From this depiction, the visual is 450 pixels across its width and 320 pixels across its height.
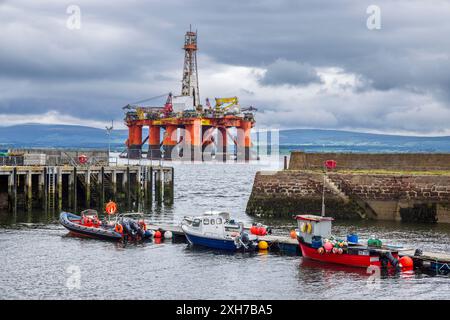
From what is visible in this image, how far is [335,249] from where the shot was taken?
120 ft

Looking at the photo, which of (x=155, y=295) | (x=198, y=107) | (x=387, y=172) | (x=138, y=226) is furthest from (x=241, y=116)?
(x=155, y=295)

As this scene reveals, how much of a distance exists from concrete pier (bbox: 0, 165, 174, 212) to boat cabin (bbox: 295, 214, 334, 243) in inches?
970

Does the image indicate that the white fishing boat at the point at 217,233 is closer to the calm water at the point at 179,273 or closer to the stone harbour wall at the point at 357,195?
the calm water at the point at 179,273

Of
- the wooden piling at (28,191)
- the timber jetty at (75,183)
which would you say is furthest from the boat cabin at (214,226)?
the timber jetty at (75,183)

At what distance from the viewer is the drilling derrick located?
7082 inches

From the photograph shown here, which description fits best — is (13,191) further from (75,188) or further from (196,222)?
(196,222)

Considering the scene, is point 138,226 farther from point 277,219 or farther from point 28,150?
point 28,150

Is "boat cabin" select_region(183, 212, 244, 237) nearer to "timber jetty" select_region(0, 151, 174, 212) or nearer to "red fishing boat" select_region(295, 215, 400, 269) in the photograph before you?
"red fishing boat" select_region(295, 215, 400, 269)

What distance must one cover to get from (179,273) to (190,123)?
439 feet

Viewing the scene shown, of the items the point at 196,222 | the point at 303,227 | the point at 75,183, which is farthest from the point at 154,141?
the point at 303,227

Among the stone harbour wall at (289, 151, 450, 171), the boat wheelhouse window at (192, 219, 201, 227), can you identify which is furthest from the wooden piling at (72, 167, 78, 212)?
the boat wheelhouse window at (192, 219, 201, 227)
